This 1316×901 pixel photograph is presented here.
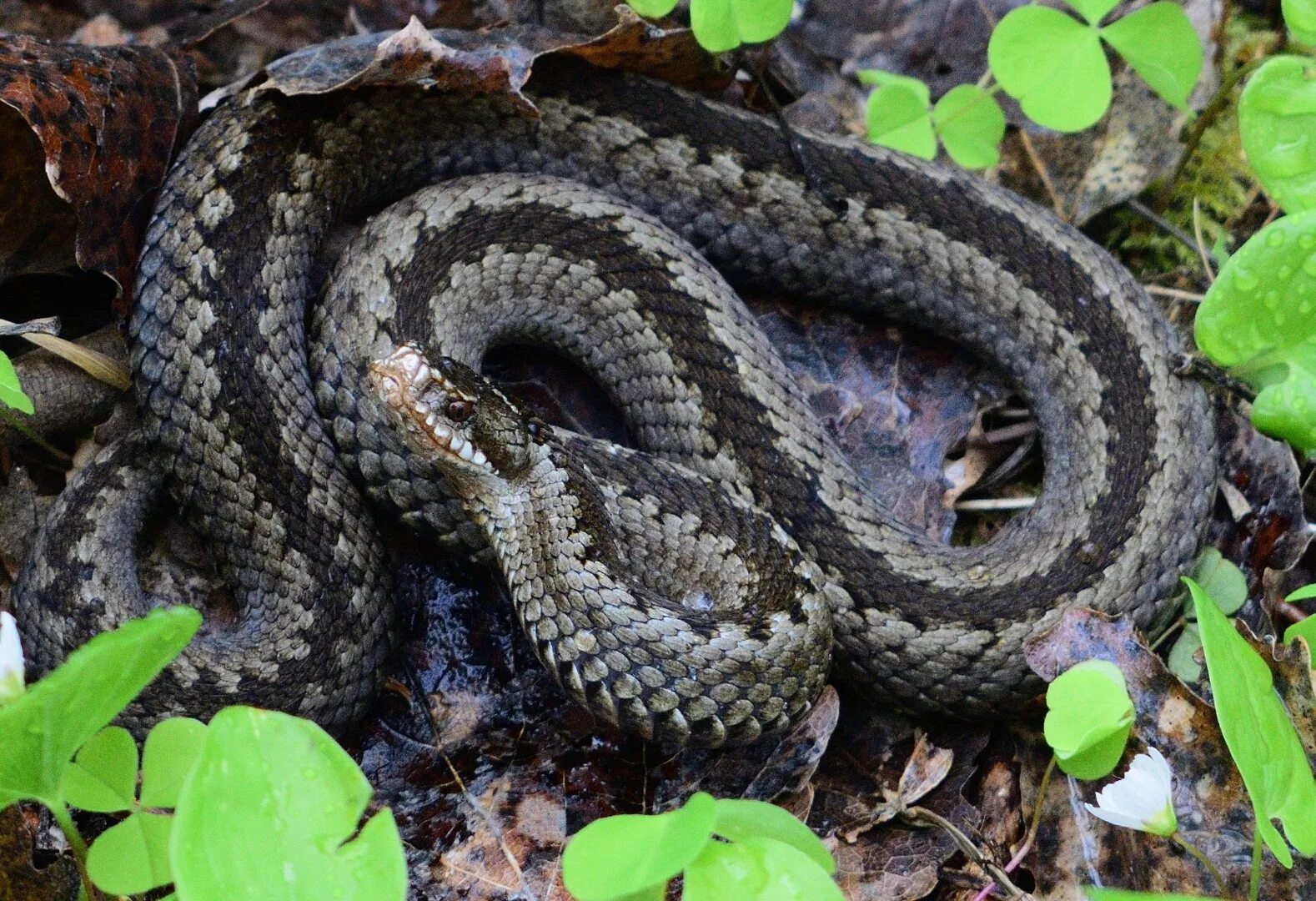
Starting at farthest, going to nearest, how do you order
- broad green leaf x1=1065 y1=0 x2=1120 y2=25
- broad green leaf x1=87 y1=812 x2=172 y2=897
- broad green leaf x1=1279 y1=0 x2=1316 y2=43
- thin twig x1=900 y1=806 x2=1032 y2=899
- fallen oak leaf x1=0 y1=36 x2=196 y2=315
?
broad green leaf x1=1065 y1=0 x2=1120 y2=25 → broad green leaf x1=1279 y1=0 x2=1316 y2=43 → fallen oak leaf x1=0 y1=36 x2=196 y2=315 → thin twig x1=900 y1=806 x2=1032 y2=899 → broad green leaf x1=87 y1=812 x2=172 y2=897

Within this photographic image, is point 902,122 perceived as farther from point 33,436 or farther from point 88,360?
point 33,436

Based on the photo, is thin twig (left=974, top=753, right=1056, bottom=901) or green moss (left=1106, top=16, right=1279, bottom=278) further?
green moss (left=1106, top=16, right=1279, bottom=278)

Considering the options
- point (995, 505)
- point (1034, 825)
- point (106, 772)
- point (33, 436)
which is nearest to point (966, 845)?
point (1034, 825)

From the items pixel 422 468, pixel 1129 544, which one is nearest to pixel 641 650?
pixel 422 468

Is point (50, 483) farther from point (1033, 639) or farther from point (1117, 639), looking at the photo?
point (1117, 639)

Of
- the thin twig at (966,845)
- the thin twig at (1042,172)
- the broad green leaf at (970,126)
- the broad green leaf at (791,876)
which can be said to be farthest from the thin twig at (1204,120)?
the broad green leaf at (791,876)

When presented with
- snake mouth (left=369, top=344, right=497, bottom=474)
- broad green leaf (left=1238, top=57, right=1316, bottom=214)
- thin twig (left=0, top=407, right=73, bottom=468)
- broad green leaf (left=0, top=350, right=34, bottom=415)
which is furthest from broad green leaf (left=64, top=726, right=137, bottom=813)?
broad green leaf (left=1238, top=57, right=1316, bottom=214)

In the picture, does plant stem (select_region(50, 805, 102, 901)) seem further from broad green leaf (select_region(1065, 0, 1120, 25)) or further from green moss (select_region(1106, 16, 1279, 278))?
green moss (select_region(1106, 16, 1279, 278))
